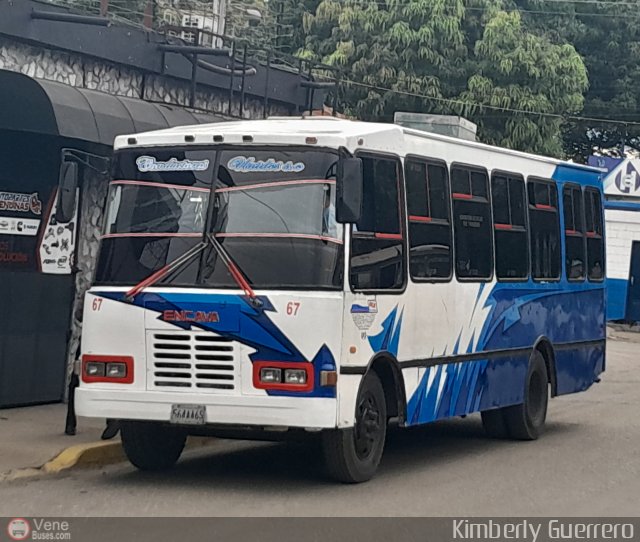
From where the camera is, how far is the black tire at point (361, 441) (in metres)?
9.69

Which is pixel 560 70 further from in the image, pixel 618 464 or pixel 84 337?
pixel 84 337

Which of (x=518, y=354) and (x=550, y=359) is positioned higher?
(x=518, y=354)

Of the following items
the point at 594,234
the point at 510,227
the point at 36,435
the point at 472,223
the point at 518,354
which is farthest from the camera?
the point at 594,234

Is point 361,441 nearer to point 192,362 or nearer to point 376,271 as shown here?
point 376,271

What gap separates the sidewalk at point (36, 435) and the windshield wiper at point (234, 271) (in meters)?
2.40

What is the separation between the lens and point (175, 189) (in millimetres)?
10078

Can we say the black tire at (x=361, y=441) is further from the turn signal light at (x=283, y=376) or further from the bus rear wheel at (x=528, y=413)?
the bus rear wheel at (x=528, y=413)

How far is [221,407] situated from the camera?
31.1ft

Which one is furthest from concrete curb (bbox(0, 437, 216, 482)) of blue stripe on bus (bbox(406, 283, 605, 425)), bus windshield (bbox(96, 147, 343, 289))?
blue stripe on bus (bbox(406, 283, 605, 425))

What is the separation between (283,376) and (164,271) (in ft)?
4.22

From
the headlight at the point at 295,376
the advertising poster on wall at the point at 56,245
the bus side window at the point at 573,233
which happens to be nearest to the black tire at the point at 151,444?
the headlight at the point at 295,376

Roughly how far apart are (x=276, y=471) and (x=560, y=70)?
23.6 meters

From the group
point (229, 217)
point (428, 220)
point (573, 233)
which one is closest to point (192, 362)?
point (229, 217)

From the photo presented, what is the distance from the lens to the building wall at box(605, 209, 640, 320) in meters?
33.3
